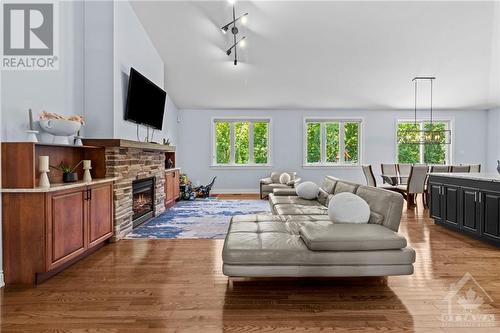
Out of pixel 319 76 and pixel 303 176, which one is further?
pixel 303 176

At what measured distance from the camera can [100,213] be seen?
3975 mm

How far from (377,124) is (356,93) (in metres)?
1.61

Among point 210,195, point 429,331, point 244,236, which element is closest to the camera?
point 429,331

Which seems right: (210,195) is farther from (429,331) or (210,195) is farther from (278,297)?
(429,331)

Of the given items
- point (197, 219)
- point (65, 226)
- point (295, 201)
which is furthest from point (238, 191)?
point (65, 226)

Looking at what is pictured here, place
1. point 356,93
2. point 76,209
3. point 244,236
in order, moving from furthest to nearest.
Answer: point 356,93 → point 76,209 → point 244,236

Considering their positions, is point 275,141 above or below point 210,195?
above

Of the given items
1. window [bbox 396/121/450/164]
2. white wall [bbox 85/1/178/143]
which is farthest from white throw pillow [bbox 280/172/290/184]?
white wall [bbox 85/1/178/143]

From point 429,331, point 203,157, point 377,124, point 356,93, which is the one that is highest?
Answer: point 356,93

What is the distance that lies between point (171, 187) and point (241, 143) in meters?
3.18

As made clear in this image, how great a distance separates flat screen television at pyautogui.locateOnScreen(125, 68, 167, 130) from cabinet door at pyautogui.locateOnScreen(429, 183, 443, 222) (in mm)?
4874

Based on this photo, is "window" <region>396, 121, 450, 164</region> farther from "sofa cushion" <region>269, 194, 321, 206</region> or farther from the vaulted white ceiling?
"sofa cushion" <region>269, 194, 321, 206</region>

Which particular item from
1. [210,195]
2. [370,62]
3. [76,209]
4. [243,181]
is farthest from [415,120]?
[76,209]

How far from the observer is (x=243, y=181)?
9.92 meters
